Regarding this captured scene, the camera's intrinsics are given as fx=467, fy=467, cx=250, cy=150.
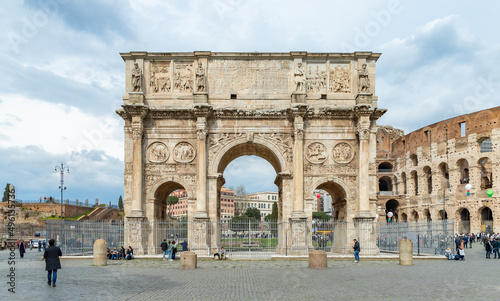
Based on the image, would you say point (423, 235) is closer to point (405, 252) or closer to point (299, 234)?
point (299, 234)

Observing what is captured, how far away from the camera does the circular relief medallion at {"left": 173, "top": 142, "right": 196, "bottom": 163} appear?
23641 millimetres

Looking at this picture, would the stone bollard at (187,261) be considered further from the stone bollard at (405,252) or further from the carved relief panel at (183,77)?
the carved relief panel at (183,77)

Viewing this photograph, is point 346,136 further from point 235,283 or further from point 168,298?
point 168,298

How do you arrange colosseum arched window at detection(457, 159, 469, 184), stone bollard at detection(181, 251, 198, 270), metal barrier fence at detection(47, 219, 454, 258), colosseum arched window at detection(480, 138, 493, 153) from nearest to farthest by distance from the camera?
stone bollard at detection(181, 251, 198, 270) < metal barrier fence at detection(47, 219, 454, 258) < colosseum arched window at detection(480, 138, 493, 153) < colosseum arched window at detection(457, 159, 469, 184)

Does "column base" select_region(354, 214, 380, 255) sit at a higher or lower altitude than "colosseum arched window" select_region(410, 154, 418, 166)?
lower

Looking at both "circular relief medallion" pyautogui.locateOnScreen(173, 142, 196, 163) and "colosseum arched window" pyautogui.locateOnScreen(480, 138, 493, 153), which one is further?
"colosseum arched window" pyautogui.locateOnScreen(480, 138, 493, 153)

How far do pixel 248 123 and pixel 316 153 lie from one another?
3769 millimetres

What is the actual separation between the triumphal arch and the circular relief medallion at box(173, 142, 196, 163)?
51mm

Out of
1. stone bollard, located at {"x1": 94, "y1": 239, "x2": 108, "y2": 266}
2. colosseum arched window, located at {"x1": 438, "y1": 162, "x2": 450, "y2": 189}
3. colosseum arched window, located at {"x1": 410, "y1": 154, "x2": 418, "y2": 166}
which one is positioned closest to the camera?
stone bollard, located at {"x1": 94, "y1": 239, "x2": 108, "y2": 266}

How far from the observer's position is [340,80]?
24047 mm

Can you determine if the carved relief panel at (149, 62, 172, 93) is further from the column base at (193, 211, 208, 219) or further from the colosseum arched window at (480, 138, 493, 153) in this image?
the colosseum arched window at (480, 138, 493, 153)

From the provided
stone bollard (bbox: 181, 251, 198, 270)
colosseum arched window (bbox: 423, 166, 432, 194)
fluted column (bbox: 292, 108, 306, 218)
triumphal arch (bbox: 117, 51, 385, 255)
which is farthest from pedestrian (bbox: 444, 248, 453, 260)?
colosseum arched window (bbox: 423, 166, 432, 194)

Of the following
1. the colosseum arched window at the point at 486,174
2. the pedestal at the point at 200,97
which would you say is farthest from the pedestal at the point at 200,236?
the colosseum arched window at the point at 486,174

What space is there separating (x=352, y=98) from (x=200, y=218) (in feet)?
32.0
